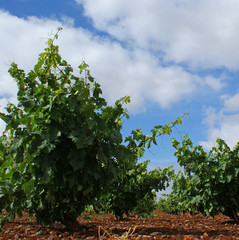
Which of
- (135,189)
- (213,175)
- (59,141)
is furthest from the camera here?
(135,189)

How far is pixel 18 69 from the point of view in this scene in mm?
5441

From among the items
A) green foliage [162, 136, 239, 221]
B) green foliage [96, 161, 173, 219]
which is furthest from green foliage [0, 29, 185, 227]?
→ green foliage [96, 161, 173, 219]

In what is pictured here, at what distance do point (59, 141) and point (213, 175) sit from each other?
457 cm

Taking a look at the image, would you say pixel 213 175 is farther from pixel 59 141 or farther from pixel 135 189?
pixel 59 141

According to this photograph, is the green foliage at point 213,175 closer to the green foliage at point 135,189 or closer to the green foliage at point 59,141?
the green foliage at point 135,189

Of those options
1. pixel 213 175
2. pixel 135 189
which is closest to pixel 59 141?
pixel 213 175

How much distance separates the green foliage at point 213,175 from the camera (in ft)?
25.3

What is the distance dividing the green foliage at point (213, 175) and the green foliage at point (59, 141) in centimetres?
296

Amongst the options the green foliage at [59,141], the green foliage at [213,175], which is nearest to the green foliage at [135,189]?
the green foliage at [213,175]

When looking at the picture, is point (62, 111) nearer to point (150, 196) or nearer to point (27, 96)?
point (27, 96)

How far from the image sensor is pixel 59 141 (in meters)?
4.93

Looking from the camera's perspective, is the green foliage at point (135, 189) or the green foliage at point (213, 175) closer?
the green foliage at point (213, 175)

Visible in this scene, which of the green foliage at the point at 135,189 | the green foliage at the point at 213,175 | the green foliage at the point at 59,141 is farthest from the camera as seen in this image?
the green foliage at the point at 135,189

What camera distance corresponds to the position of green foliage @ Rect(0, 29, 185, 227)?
4.75 metres
